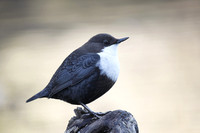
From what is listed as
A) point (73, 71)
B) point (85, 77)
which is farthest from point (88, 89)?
point (73, 71)

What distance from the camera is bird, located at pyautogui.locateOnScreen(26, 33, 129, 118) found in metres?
3.82

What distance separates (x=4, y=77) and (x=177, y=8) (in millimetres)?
4897

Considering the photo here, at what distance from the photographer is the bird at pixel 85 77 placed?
382 cm

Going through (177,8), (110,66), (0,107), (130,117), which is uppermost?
(110,66)

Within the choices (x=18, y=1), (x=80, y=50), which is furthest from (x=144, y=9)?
(x=80, y=50)

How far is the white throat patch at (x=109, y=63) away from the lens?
3.83m

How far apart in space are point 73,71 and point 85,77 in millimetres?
148

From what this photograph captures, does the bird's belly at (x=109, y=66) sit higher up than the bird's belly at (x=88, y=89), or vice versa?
the bird's belly at (x=109, y=66)

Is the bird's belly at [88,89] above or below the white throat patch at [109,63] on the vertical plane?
below

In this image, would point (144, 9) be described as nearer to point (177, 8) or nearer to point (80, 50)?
point (177, 8)

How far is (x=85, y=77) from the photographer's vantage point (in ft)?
12.7

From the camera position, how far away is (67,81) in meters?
3.89

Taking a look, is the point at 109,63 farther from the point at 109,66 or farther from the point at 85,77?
the point at 85,77

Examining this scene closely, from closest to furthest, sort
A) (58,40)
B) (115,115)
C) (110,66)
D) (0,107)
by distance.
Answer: (115,115) → (110,66) → (0,107) → (58,40)
